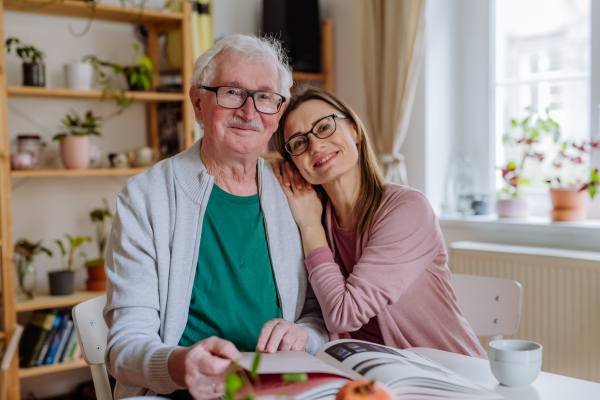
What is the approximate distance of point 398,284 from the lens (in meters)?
1.31

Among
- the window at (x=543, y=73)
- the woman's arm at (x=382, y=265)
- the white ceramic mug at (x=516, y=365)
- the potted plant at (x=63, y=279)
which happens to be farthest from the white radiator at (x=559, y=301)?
the potted plant at (x=63, y=279)

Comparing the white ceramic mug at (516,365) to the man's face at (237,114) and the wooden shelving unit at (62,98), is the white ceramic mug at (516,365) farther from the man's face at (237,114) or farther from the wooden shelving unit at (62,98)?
the wooden shelving unit at (62,98)

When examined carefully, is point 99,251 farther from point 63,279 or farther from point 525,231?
point 525,231

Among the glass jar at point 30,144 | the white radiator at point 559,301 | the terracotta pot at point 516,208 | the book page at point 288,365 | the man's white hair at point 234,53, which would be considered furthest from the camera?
the terracotta pot at point 516,208

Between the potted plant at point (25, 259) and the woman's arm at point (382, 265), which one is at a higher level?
the woman's arm at point (382, 265)

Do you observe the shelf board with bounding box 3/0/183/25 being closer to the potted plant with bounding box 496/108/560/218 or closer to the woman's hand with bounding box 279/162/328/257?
the woman's hand with bounding box 279/162/328/257

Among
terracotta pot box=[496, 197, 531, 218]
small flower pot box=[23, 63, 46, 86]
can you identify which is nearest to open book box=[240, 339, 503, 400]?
terracotta pot box=[496, 197, 531, 218]

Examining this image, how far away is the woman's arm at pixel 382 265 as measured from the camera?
1.27 metres

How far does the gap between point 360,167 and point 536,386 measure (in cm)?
74

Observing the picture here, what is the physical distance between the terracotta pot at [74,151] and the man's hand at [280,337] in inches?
72.7

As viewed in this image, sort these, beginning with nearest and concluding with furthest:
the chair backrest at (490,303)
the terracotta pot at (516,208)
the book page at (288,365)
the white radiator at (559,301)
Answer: the book page at (288,365) < the chair backrest at (490,303) < the white radiator at (559,301) < the terracotta pot at (516,208)

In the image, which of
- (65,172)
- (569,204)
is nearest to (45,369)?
(65,172)

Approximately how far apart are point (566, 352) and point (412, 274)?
1.32m

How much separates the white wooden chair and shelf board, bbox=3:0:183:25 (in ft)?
5.95
